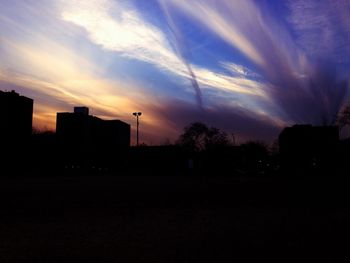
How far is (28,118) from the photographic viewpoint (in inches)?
3130

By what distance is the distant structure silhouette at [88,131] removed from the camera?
106062 millimetres

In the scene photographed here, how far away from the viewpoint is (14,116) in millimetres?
76500

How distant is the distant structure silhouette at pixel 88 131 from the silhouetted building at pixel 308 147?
4712 centimetres

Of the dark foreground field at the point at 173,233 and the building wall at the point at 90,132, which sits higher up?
the building wall at the point at 90,132

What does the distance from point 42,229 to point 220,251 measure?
213 inches

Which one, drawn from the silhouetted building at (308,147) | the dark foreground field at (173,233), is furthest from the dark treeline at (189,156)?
the dark foreground field at (173,233)

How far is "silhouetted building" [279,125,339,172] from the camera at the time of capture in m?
109

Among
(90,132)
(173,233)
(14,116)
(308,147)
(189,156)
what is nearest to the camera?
(173,233)

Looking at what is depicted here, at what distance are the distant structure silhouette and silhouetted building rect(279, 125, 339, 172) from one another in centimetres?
4712

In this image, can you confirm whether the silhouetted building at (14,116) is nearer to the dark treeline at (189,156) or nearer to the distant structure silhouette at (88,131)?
the dark treeline at (189,156)

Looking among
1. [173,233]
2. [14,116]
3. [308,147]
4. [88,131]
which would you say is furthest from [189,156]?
[173,233]

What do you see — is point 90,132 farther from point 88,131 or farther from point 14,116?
point 14,116

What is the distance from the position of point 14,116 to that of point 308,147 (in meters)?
79.2

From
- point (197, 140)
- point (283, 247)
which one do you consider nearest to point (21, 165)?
point (197, 140)
